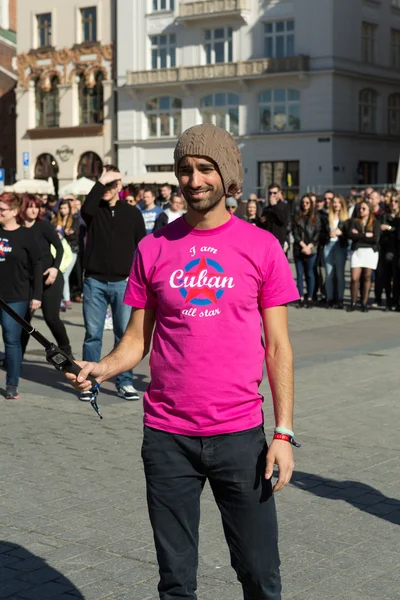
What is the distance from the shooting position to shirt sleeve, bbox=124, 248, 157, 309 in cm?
381

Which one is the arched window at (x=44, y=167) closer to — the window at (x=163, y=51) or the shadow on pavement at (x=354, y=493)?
the window at (x=163, y=51)

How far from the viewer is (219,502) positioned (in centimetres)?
369

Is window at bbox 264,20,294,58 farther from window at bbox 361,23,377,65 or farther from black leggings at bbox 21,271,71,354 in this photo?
black leggings at bbox 21,271,71,354

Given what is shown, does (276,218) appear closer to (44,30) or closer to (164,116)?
(164,116)

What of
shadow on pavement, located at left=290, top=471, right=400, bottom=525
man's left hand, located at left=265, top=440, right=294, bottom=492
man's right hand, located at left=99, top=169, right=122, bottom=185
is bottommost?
shadow on pavement, located at left=290, top=471, right=400, bottom=525

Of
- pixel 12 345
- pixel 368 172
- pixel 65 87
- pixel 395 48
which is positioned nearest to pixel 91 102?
pixel 65 87

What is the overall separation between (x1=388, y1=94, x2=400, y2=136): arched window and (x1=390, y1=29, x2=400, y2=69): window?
5.20 ft

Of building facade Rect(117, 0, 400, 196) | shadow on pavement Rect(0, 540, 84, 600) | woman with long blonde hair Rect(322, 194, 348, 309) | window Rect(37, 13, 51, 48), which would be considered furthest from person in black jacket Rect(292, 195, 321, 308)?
window Rect(37, 13, 51, 48)

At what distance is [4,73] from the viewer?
65625 millimetres

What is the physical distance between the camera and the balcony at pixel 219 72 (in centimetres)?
5168

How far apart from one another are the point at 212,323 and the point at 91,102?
57.6 metres

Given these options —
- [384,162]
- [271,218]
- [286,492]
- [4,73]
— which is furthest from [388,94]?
[286,492]

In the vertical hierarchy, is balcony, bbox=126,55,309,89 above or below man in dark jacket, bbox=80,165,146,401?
above

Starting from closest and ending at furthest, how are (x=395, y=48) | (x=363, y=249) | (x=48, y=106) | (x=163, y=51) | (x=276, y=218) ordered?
(x=276, y=218)
(x=363, y=249)
(x=395, y=48)
(x=163, y=51)
(x=48, y=106)
